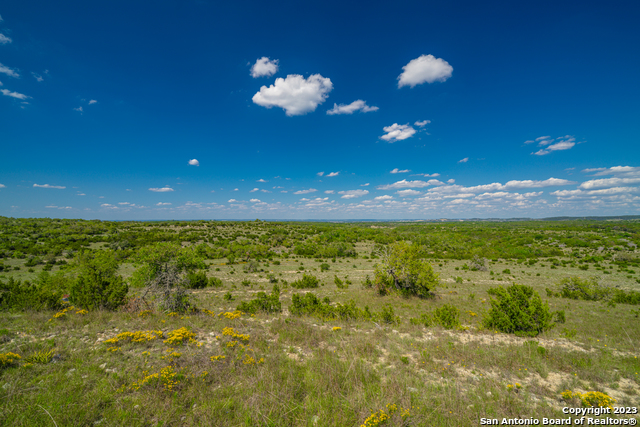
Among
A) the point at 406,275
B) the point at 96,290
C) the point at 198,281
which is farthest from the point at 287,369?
the point at 198,281

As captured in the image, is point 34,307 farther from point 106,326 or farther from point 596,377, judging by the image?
point 596,377

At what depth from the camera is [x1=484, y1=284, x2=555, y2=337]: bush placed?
33.3ft

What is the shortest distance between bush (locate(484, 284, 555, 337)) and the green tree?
7.90m

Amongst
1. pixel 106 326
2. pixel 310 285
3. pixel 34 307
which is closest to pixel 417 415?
pixel 106 326

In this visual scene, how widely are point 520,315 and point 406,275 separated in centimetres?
991

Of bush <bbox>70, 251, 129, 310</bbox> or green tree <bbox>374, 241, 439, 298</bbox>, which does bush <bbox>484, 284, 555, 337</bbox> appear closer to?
green tree <bbox>374, 241, 439, 298</bbox>

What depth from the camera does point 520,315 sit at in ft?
→ 34.0

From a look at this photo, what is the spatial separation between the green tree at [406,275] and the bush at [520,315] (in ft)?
25.9

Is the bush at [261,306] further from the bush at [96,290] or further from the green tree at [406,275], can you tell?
the green tree at [406,275]

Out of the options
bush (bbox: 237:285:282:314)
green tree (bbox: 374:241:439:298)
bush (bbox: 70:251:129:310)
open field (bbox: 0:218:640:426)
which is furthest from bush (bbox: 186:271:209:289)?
green tree (bbox: 374:241:439:298)

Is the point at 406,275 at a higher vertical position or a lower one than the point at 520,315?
lower

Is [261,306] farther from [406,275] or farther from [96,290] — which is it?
[406,275]

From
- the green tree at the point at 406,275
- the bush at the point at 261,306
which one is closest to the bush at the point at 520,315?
the green tree at the point at 406,275

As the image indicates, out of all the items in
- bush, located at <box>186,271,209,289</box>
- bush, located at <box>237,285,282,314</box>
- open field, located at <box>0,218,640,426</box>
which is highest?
open field, located at <box>0,218,640,426</box>
